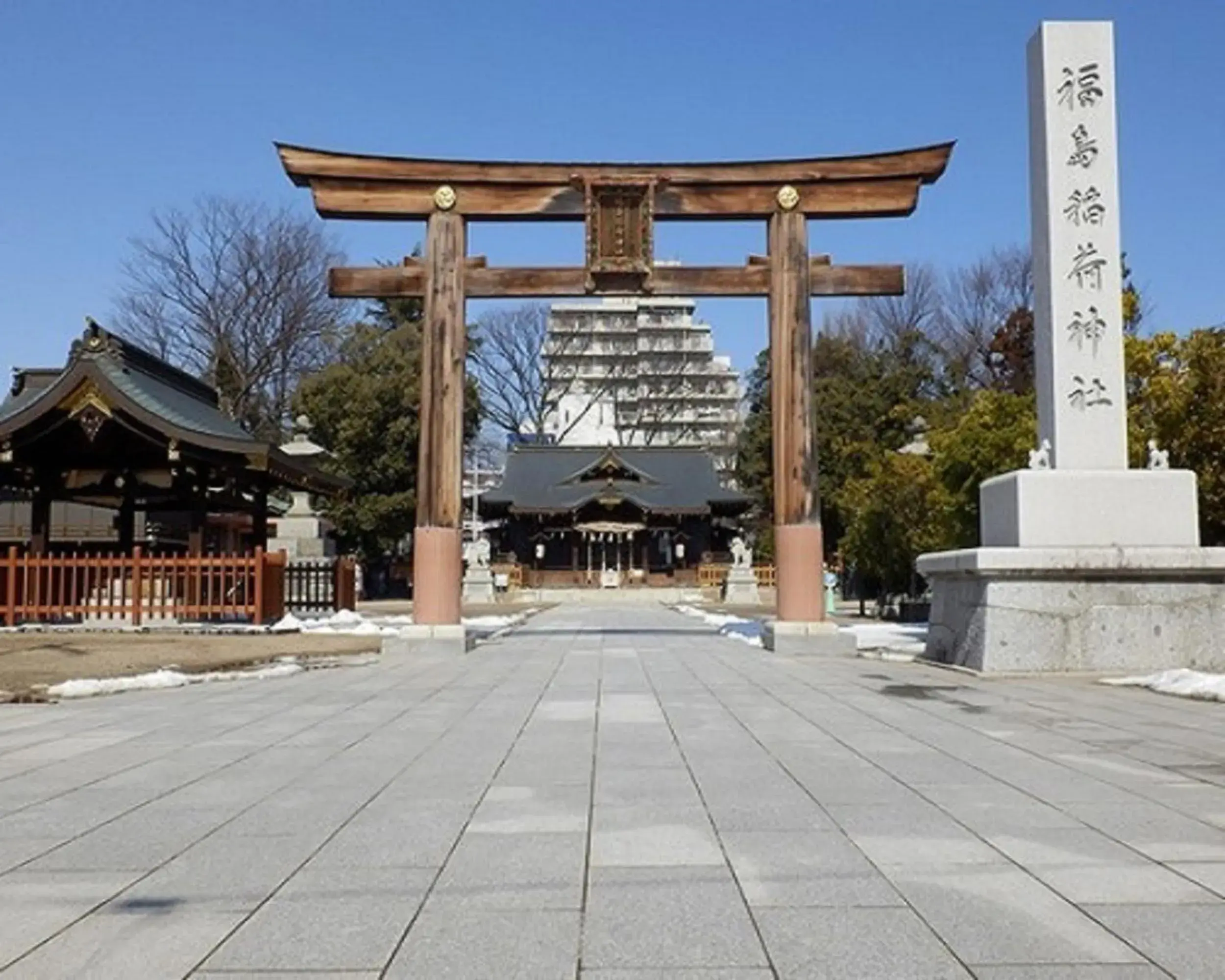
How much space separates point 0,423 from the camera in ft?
62.2

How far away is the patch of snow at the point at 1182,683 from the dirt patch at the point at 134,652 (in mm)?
9486

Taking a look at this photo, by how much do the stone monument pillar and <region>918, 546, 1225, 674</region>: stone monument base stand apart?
0.5 inches

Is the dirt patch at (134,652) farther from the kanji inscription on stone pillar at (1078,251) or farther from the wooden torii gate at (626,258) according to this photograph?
the kanji inscription on stone pillar at (1078,251)

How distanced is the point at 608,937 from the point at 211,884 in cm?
146

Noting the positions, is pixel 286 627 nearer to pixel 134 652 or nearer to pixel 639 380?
pixel 134 652

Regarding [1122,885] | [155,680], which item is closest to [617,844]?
[1122,885]

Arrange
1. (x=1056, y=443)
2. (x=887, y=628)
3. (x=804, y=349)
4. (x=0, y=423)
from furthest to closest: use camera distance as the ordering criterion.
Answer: (x=887, y=628)
(x=0, y=423)
(x=804, y=349)
(x=1056, y=443)

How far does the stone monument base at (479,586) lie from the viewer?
4522 centimetres

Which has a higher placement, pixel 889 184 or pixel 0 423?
pixel 889 184

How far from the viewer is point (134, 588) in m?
19.3

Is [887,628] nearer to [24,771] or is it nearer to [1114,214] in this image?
[1114,214]

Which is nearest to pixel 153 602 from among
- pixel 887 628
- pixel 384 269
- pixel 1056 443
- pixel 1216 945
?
pixel 384 269

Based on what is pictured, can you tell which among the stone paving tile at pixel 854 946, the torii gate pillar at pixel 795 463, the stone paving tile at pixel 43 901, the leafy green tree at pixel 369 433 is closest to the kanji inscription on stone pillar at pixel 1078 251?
the torii gate pillar at pixel 795 463

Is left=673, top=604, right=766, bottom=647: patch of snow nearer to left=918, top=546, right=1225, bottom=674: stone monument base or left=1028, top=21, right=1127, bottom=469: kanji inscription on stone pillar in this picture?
left=918, top=546, right=1225, bottom=674: stone monument base
